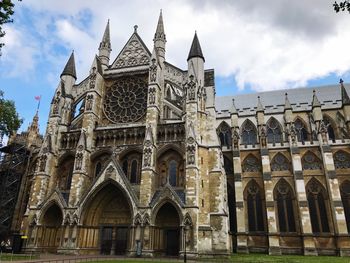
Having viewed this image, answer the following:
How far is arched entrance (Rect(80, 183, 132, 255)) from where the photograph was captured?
2419 centimetres

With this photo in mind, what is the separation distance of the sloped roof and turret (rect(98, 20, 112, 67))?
711 inches

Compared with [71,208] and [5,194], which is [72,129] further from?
[5,194]

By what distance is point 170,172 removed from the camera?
25281mm

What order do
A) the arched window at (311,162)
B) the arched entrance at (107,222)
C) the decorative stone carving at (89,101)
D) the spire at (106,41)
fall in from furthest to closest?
1. the spire at (106,41)
2. the arched window at (311,162)
3. the decorative stone carving at (89,101)
4. the arched entrance at (107,222)

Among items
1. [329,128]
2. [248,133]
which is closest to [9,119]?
[248,133]

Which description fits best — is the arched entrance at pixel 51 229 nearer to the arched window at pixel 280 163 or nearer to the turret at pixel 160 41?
the turret at pixel 160 41

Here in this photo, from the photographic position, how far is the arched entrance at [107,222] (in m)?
24.2

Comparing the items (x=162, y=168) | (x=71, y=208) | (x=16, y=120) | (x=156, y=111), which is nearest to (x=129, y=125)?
(x=156, y=111)

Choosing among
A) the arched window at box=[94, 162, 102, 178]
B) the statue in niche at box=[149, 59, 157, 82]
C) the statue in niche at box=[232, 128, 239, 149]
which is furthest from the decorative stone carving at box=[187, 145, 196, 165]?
the statue in niche at box=[232, 128, 239, 149]

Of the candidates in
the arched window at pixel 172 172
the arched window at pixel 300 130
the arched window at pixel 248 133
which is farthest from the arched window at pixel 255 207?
the arched window at pixel 172 172

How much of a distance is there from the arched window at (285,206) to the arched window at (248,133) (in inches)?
310

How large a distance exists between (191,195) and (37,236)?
13.5m

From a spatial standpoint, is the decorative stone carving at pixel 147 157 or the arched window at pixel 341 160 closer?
the decorative stone carving at pixel 147 157

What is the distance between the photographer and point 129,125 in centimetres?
2745
